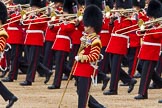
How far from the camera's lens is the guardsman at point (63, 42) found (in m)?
11.5

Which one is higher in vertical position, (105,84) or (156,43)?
(156,43)

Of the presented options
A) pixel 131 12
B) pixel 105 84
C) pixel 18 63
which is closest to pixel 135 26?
pixel 131 12

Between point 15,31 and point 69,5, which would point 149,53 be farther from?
point 15,31

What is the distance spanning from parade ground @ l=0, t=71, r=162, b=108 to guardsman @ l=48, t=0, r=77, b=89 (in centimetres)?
23

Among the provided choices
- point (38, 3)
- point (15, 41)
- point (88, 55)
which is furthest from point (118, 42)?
point (88, 55)

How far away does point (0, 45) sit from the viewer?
9.42 m

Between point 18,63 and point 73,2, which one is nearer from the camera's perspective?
point 73,2

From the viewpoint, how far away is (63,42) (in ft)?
38.2

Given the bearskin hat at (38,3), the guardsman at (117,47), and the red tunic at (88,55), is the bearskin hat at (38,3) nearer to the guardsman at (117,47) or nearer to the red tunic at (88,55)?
the guardsman at (117,47)

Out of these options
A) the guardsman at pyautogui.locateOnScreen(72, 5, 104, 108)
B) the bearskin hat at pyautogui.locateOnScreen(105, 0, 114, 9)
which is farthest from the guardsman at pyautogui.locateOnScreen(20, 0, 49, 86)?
the guardsman at pyautogui.locateOnScreen(72, 5, 104, 108)

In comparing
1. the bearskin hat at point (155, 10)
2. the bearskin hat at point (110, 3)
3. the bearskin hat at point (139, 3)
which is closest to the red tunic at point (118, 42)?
the bearskin hat at point (155, 10)

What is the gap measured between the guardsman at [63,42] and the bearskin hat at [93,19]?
2061 millimetres

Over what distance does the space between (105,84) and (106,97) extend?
0.75 m

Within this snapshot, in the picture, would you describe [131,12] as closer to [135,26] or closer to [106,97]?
[135,26]
